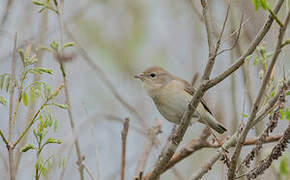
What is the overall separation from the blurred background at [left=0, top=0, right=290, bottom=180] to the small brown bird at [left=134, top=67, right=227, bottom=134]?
15 centimetres

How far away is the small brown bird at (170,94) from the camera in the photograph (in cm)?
483

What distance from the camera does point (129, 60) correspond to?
20.7 feet

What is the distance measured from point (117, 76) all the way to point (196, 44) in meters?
1.90

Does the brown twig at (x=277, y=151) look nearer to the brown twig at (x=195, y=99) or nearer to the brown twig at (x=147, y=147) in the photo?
the brown twig at (x=195, y=99)

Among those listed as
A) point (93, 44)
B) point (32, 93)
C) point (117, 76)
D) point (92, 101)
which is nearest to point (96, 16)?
point (93, 44)

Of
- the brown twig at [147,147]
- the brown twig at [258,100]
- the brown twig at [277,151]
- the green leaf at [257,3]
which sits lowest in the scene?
the brown twig at [147,147]

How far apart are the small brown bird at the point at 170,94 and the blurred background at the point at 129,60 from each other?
5.9 inches

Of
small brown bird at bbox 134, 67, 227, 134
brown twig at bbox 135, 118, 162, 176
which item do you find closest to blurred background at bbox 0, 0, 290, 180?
small brown bird at bbox 134, 67, 227, 134

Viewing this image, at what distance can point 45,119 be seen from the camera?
180 cm

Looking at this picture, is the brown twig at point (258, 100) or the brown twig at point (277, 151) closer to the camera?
the brown twig at point (258, 100)

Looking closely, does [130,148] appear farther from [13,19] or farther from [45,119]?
[45,119]

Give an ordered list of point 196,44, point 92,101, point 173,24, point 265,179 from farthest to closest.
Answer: point 92,101 → point 173,24 → point 196,44 → point 265,179

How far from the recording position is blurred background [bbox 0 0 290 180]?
3.97 metres

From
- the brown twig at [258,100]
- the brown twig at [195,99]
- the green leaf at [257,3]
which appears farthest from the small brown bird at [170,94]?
the green leaf at [257,3]
